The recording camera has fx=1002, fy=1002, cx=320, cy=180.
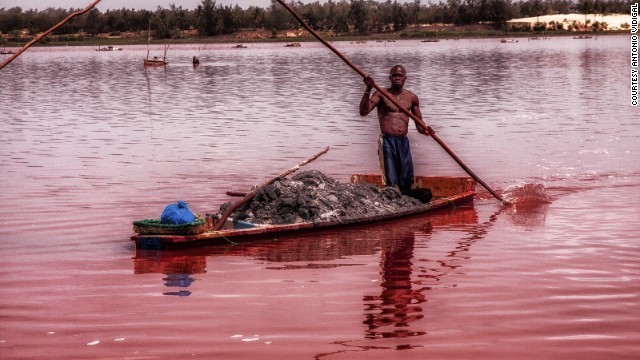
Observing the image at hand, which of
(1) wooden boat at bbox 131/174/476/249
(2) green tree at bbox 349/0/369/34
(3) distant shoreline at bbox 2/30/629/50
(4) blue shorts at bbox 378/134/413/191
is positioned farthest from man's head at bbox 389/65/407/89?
(2) green tree at bbox 349/0/369/34

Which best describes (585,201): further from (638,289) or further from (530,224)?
(638,289)

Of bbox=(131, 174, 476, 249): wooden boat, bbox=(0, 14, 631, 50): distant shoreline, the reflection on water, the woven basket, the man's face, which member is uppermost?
bbox=(0, 14, 631, 50): distant shoreline

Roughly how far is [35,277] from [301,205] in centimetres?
249

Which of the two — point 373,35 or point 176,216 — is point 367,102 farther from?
point 373,35

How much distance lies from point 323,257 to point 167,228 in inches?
51.1

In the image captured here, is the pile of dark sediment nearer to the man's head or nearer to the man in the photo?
the man

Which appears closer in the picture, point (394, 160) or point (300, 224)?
point (300, 224)

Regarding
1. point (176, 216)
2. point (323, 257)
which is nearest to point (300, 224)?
point (323, 257)

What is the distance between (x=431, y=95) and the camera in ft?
94.2

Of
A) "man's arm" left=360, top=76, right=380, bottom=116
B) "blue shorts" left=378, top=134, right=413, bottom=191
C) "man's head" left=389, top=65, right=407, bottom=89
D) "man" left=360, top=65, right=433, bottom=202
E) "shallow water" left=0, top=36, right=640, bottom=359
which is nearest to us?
"shallow water" left=0, top=36, right=640, bottom=359

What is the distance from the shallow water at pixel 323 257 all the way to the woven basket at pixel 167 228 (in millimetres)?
203

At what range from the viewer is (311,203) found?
9.03 m

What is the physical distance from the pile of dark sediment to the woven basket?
0.89 m

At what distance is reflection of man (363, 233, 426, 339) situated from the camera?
241 inches
